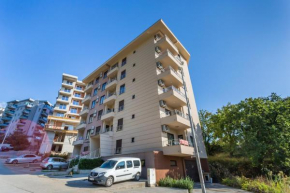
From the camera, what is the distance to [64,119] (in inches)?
1497

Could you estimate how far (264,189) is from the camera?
34.3ft

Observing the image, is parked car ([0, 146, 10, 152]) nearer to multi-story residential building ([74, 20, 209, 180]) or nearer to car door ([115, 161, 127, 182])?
multi-story residential building ([74, 20, 209, 180])

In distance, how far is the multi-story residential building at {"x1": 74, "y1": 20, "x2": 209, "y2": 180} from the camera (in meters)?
15.6

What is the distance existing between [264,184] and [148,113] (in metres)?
11.9

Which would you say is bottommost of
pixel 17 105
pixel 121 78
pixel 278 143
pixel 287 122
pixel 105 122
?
pixel 278 143

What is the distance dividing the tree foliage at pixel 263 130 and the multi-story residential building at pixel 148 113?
5227mm

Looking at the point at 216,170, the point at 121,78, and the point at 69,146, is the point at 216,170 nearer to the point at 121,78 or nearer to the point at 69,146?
the point at 121,78

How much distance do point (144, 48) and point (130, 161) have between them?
17.7 m

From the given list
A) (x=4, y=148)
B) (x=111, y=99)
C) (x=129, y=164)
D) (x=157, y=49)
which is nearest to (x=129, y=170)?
(x=129, y=164)

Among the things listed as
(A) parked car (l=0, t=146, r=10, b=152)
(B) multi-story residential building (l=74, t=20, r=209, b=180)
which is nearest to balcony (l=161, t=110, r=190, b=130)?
(B) multi-story residential building (l=74, t=20, r=209, b=180)

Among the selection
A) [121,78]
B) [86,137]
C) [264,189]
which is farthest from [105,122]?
[264,189]

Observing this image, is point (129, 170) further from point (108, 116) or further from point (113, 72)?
point (113, 72)

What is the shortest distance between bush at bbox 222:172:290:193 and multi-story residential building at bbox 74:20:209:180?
15.2 feet

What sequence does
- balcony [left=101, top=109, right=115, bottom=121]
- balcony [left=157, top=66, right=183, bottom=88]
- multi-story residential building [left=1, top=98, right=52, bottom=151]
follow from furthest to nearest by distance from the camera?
1. multi-story residential building [left=1, top=98, right=52, bottom=151]
2. balcony [left=101, top=109, right=115, bottom=121]
3. balcony [left=157, top=66, right=183, bottom=88]
